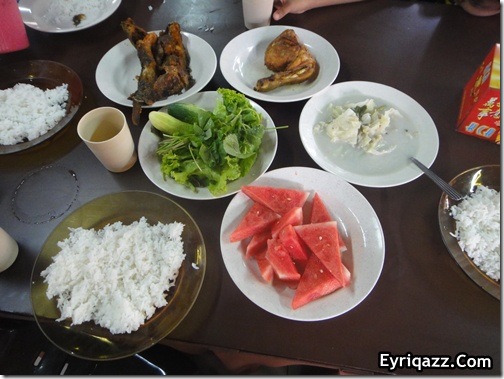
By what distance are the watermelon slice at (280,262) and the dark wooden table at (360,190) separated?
143 mm

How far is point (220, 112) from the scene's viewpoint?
1297 mm

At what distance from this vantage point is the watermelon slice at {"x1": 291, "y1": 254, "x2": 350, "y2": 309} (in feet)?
3.19

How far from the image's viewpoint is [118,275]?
1.06 meters

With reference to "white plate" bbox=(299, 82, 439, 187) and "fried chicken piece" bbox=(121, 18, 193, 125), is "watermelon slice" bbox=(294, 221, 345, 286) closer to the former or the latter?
"white plate" bbox=(299, 82, 439, 187)

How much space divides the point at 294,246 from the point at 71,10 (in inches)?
76.1

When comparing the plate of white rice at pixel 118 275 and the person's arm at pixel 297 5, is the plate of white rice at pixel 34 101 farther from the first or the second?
the person's arm at pixel 297 5

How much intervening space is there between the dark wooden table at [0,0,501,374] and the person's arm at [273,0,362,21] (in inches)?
1.5

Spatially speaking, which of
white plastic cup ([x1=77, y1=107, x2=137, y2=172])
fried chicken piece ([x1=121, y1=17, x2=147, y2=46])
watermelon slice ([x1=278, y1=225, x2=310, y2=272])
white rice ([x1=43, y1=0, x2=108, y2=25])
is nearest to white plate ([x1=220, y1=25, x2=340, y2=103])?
fried chicken piece ([x1=121, y1=17, x2=147, y2=46])

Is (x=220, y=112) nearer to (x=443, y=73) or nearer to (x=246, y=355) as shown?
(x=246, y=355)

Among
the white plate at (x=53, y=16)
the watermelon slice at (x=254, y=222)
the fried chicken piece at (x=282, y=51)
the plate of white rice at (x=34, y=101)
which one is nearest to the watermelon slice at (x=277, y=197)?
the watermelon slice at (x=254, y=222)

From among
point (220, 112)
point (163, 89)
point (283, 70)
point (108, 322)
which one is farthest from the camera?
point (283, 70)

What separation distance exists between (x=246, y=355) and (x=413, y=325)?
0.54 metres

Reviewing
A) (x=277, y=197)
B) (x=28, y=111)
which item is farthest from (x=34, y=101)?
(x=277, y=197)

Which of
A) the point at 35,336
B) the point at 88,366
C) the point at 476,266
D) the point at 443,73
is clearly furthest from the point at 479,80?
the point at 35,336
